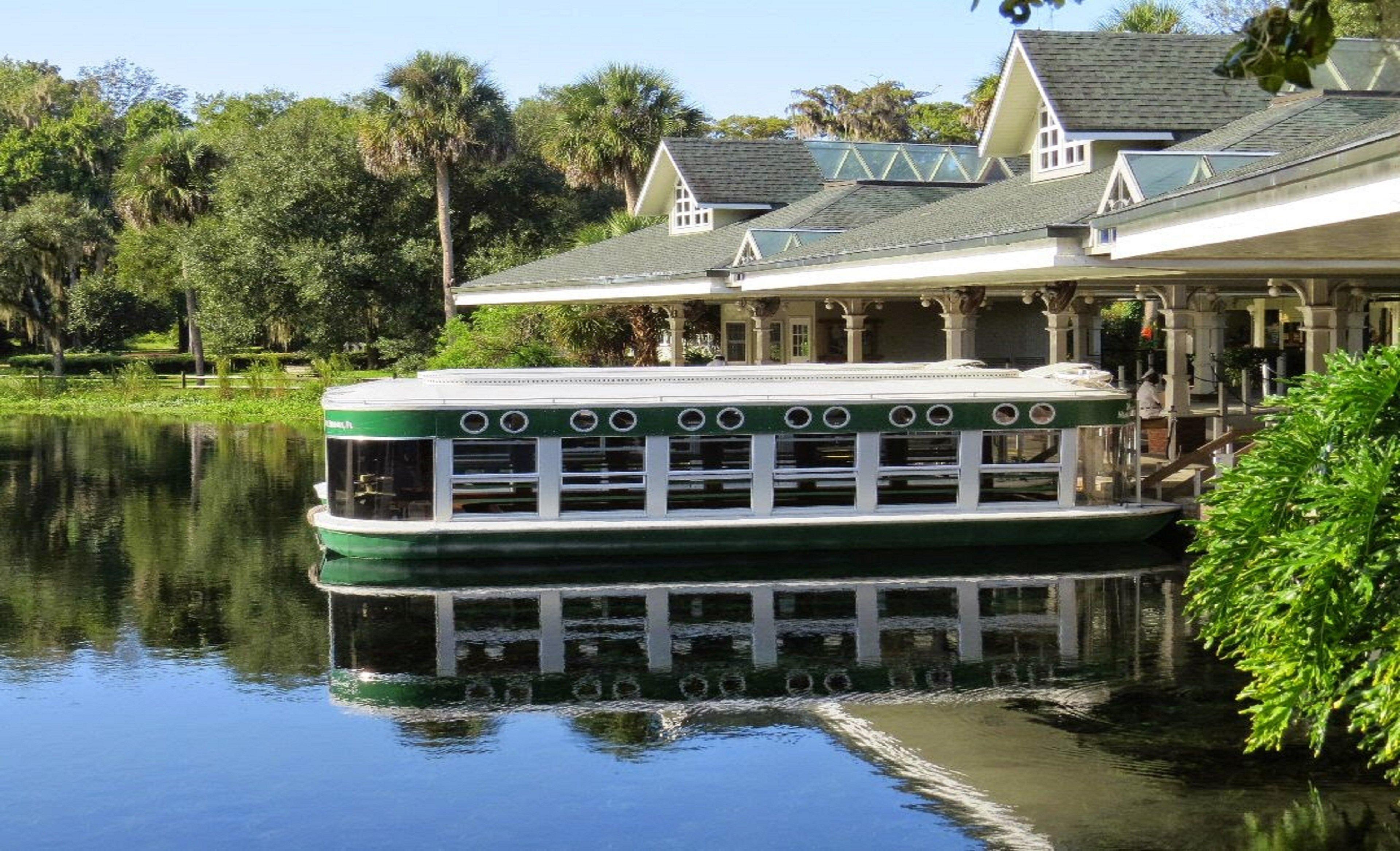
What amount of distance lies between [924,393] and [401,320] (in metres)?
40.3

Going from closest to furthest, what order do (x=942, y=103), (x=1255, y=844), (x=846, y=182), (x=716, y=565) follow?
(x=1255, y=844), (x=716, y=565), (x=846, y=182), (x=942, y=103)

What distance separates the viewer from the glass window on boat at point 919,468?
70.7 ft

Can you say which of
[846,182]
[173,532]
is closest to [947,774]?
[173,532]

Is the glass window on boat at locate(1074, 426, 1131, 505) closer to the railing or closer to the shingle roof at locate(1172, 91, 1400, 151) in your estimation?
the railing

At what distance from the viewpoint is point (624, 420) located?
68.8 ft

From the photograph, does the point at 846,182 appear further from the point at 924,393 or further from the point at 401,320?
the point at 401,320

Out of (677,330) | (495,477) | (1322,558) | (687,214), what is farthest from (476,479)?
Result: (687,214)

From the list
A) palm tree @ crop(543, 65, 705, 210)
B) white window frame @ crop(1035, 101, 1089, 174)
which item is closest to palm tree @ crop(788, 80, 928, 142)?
palm tree @ crop(543, 65, 705, 210)

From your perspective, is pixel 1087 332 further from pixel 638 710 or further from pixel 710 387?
pixel 638 710

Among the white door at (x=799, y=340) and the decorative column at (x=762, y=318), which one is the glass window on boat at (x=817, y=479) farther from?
the white door at (x=799, y=340)

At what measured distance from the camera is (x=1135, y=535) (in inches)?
859

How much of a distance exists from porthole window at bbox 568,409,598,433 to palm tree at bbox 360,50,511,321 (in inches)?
1348

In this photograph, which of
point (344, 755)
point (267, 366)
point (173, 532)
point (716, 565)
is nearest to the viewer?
point (344, 755)

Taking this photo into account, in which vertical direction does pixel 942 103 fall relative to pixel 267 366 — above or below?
above
